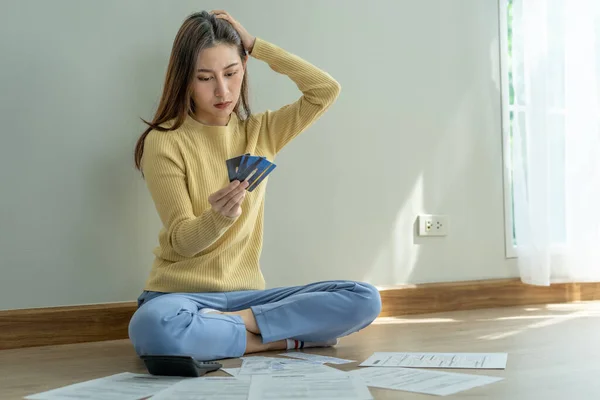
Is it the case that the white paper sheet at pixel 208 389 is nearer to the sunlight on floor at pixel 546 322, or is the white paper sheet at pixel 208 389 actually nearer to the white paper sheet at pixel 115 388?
the white paper sheet at pixel 115 388

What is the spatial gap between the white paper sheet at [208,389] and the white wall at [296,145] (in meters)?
0.89

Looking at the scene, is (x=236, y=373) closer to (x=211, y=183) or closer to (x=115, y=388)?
(x=115, y=388)

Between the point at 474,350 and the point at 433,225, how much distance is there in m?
0.95

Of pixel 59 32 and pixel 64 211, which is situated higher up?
pixel 59 32

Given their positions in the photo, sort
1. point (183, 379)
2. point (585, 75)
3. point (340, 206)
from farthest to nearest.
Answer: point (585, 75) < point (340, 206) < point (183, 379)

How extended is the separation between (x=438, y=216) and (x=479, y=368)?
1242 millimetres

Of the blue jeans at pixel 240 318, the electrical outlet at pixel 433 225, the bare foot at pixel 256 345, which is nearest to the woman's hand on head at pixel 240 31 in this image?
the blue jeans at pixel 240 318

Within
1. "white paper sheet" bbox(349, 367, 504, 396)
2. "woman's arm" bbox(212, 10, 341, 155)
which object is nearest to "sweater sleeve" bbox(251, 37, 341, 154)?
"woman's arm" bbox(212, 10, 341, 155)

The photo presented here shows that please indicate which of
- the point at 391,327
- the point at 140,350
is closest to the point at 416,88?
the point at 391,327

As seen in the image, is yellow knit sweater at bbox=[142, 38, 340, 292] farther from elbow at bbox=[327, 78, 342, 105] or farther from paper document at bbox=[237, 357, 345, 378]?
paper document at bbox=[237, 357, 345, 378]

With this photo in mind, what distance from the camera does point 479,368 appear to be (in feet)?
5.47

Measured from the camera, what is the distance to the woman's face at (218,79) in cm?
208

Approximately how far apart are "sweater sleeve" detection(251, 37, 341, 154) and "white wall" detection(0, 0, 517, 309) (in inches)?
10.1

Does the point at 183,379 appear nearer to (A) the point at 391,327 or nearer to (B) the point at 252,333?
(B) the point at 252,333
